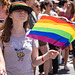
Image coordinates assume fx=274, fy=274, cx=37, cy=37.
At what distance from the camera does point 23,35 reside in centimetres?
363

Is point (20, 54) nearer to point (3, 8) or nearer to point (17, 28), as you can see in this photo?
point (17, 28)

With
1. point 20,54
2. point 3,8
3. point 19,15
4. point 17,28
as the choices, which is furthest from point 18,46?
point 3,8

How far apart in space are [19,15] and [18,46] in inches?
16.0

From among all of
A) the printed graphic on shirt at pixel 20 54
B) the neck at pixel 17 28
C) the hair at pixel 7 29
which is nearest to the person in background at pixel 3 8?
the hair at pixel 7 29

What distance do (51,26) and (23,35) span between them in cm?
74

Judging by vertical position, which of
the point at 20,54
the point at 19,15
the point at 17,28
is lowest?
the point at 20,54

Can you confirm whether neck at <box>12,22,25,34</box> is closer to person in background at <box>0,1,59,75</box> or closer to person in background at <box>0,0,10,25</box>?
person in background at <box>0,1,59,75</box>

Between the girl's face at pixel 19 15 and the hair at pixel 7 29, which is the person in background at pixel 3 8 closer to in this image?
the hair at pixel 7 29

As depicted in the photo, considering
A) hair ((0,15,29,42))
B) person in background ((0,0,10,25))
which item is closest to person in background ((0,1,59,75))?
hair ((0,15,29,42))

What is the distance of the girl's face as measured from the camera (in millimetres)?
3555

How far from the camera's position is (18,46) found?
11.5 feet

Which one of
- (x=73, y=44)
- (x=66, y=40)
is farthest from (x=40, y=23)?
(x=73, y=44)

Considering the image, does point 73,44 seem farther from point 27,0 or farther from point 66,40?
point 66,40

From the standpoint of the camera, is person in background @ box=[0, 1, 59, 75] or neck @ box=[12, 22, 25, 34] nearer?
person in background @ box=[0, 1, 59, 75]
